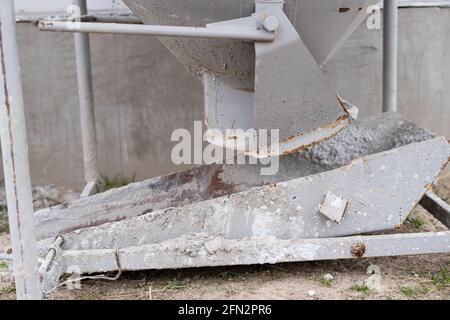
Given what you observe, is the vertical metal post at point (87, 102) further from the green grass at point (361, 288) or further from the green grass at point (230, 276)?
the green grass at point (361, 288)

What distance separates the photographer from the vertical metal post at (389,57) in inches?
130

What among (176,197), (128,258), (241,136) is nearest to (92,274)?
(128,258)

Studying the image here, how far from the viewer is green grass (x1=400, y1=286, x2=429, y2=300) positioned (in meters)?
2.21

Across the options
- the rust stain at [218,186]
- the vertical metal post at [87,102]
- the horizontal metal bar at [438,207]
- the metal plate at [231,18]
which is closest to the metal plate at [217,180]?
the rust stain at [218,186]

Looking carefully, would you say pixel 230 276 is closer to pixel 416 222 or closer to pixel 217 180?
pixel 217 180

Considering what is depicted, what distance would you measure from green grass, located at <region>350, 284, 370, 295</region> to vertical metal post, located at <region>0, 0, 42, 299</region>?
1127 mm

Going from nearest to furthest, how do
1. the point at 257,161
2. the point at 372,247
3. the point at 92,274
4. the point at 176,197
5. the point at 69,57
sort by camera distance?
the point at 372,247
the point at 92,274
the point at 257,161
the point at 176,197
the point at 69,57

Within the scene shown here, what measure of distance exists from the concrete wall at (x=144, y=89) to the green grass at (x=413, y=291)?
1784 mm

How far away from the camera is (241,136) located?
2.44 m

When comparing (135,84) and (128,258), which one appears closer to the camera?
(128,258)

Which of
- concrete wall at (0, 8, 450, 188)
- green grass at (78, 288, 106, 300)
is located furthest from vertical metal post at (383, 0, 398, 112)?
green grass at (78, 288, 106, 300)

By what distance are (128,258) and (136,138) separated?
5.71ft

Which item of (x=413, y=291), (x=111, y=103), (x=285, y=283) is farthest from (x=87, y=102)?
(x=413, y=291)

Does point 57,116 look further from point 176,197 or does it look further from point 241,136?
point 241,136
